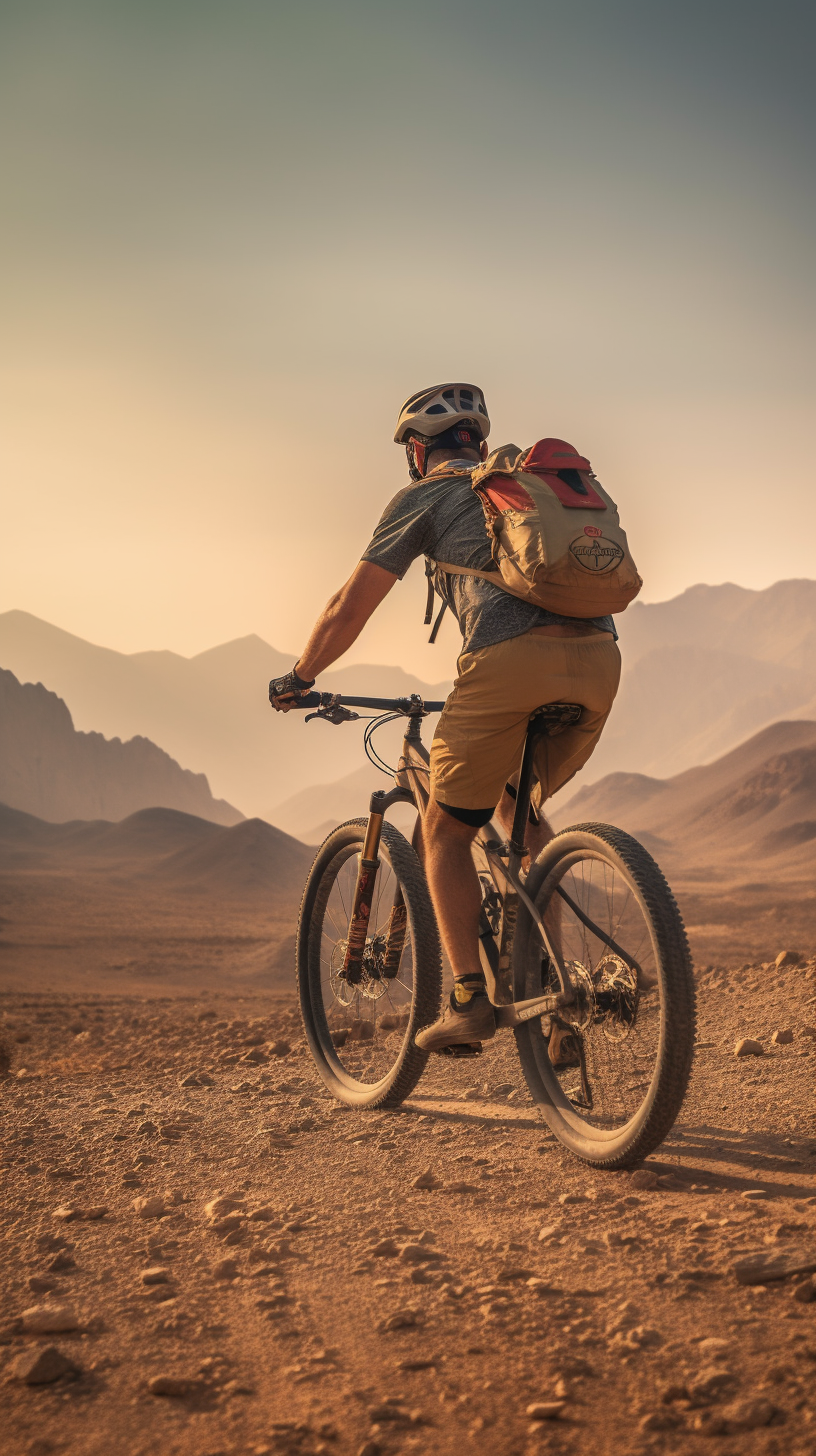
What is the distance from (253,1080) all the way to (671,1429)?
3167 millimetres

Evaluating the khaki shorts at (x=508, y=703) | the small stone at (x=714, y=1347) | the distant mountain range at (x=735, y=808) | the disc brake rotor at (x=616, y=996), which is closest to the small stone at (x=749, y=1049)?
the disc brake rotor at (x=616, y=996)

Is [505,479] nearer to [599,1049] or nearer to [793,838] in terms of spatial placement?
[599,1049]

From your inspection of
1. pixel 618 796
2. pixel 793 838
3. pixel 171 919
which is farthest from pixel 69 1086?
pixel 618 796

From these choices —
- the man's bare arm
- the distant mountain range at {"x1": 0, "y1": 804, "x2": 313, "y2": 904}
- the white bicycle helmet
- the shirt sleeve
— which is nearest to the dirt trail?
the man's bare arm

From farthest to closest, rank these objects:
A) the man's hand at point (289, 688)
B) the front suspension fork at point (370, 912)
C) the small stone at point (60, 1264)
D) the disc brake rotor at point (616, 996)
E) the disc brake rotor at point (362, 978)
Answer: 1. the disc brake rotor at point (362, 978)
2. the front suspension fork at point (370, 912)
3. the man's hand at point (289, 688)
4. the disc brake rotor at point (616, 996)
5. the small stone at point (60, 1264)

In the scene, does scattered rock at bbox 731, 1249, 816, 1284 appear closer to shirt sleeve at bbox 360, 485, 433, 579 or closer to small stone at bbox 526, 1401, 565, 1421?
small stone at bbox 526, 1401, 565, 1421

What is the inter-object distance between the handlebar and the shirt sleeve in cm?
72

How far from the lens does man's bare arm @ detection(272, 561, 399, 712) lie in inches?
140

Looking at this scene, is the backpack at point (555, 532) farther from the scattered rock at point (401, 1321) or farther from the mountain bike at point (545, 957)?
the scattered rock at point (401, 1321)

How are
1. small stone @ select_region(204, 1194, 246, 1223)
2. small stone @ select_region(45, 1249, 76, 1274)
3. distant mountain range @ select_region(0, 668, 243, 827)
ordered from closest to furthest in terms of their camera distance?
small stone @ select_region(45, 1249, 76, 1274), small stone @ select_region(204, 1194, 246, 1223), distant mountain range @ select_region(0, 668, 243, 827)

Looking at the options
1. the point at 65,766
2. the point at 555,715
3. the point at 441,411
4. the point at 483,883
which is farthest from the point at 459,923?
the point at 65,766

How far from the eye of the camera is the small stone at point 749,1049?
446cm

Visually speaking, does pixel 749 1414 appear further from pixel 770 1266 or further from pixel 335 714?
pixel 335 714

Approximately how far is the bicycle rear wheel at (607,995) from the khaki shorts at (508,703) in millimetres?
313
